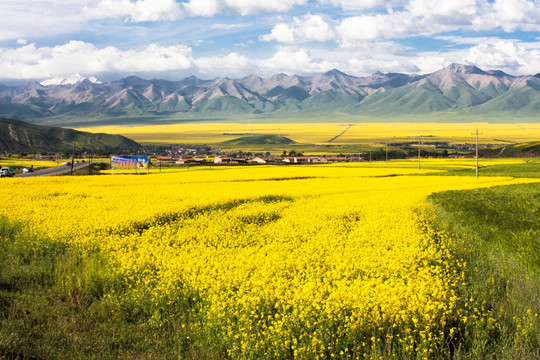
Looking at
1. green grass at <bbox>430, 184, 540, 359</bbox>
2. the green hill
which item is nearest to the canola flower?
green grass at <bbox>430, 184, 540, 359</bbox>

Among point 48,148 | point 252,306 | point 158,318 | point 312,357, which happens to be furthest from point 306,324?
point 48,148

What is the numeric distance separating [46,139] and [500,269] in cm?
17861

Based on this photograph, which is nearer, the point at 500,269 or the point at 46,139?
the point at 500,269

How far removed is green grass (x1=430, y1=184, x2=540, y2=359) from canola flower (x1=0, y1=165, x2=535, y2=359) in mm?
312

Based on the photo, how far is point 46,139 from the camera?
563 feet

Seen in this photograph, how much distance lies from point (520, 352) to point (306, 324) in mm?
3127

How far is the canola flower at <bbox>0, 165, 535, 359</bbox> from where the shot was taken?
821cm

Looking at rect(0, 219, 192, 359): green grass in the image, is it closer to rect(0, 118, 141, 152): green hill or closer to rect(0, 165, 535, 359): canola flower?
rect(0, 165, 535, 359): canola flower

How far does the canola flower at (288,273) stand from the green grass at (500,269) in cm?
31

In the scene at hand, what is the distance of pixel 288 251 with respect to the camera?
1302 cm

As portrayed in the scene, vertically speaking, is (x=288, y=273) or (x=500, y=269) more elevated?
(x=288, y=273)

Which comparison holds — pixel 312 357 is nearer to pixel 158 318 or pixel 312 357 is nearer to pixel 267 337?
pixel 267 337

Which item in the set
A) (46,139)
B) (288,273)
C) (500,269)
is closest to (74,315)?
(288,273)

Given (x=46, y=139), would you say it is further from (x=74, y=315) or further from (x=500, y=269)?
(x=500, y=269)
